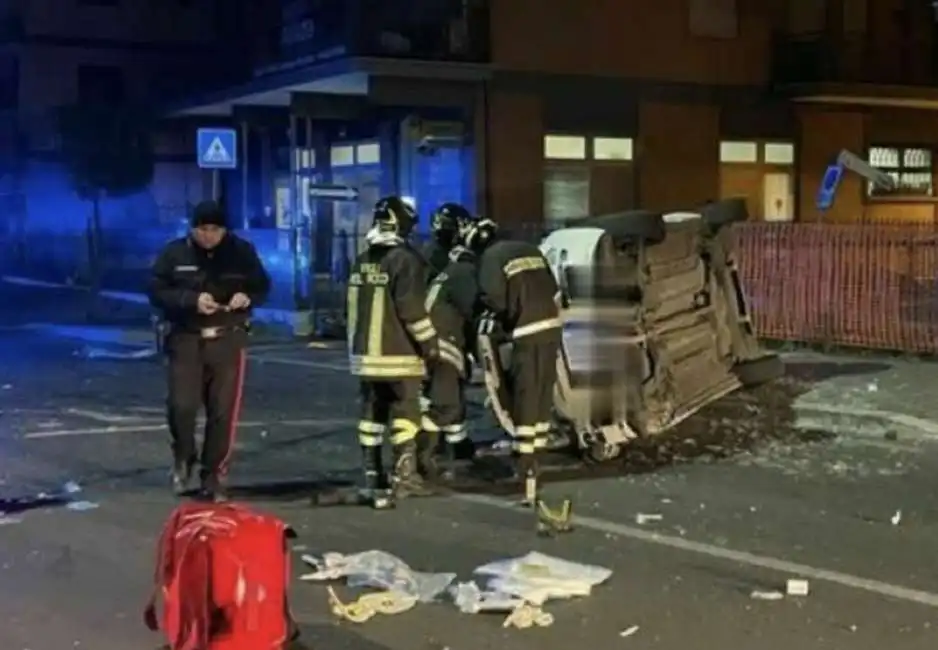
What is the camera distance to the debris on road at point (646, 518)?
8680 millimetres

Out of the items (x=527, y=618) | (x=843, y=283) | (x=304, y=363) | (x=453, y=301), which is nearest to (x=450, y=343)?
(x=453, y=301)

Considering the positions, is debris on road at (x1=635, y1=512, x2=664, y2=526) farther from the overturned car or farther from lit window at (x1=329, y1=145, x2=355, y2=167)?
lit window at (x1=329, y1=145, x2=355, y2=167)

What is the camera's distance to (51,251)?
3988 centimetres

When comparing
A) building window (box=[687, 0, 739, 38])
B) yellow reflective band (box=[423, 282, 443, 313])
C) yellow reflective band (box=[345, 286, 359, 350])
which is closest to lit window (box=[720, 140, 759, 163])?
building window (box=[687, 0, 739, 38])

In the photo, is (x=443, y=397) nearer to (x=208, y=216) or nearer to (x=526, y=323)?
(x=526, y=323)

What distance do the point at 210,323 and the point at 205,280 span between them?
272 mm

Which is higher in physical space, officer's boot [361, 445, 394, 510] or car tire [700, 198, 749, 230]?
car tire [700, 198, 749, 230]

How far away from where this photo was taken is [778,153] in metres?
27.8

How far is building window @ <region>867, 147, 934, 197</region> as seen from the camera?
29062 mm

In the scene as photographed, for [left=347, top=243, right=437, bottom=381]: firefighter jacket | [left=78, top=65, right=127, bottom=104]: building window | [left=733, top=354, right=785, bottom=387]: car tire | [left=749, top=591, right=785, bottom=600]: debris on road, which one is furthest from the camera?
[left=78, top=65, right=127, bottom=104]: building window

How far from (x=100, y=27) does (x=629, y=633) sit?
39240mm

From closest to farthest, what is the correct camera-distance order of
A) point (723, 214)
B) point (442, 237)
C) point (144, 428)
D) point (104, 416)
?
1. point (442, 237)
2. point (144, 428)
3. point (723, 214)
4. point (104, 416)

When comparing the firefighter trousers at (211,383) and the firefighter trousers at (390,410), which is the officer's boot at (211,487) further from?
the firefighter trousers at (390,410)

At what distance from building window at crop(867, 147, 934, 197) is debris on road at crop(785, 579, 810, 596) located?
22.9 m
